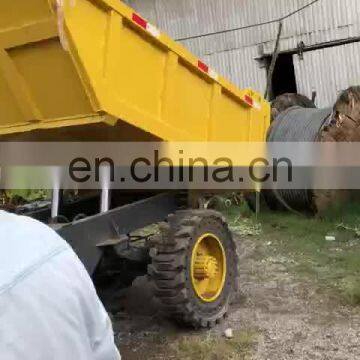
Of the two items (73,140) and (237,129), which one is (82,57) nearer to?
(73,140)

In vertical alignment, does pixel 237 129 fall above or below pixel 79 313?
above

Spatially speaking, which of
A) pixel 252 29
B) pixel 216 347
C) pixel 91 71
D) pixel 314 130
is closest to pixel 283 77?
pixel 252 29

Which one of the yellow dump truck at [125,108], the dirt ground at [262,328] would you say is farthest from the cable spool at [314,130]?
the yellow dump truck at [125,108]

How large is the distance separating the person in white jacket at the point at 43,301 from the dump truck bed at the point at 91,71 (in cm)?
200

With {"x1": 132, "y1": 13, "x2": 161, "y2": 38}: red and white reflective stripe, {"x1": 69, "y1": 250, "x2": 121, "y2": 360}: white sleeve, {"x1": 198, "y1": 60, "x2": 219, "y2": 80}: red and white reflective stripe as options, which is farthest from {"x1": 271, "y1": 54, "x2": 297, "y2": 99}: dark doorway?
{"x1": 69, "y1": 250, "x2": 121, "y2": 360}: white sleeve

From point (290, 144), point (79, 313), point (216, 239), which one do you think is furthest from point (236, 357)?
point (290, 144)

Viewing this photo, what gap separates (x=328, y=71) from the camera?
1136cm

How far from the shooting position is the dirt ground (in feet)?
12.9

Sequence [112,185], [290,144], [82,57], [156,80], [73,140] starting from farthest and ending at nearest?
[290,144] → [112,185] → [73,140] → [156,80] → [82,57]

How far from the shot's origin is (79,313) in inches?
55.1

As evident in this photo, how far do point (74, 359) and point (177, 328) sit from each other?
3173 mm

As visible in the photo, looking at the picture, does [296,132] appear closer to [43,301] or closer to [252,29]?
[252,29]

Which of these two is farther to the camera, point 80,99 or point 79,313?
point 80,99

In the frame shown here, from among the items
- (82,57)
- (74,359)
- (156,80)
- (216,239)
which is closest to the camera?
(74,359)
